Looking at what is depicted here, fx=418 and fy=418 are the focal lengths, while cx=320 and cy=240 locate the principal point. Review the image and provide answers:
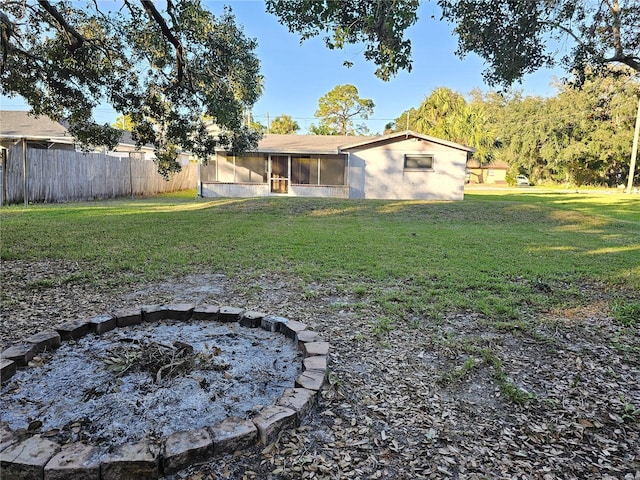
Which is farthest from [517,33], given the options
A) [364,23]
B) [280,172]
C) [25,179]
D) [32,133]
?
[32,133]

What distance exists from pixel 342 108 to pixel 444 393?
149ft

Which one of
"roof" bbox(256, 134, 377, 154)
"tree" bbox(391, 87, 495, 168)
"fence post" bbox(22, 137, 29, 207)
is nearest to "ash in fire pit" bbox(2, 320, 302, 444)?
"fence post" bbox(22, 137, 29, 207)

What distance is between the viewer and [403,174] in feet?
62.1

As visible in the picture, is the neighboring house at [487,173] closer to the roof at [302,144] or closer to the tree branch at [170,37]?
the roof at [302,144]

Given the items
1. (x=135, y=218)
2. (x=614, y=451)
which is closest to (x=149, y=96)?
(x=135, y=218)

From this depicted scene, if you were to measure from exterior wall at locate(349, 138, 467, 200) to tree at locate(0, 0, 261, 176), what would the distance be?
11.7 meters

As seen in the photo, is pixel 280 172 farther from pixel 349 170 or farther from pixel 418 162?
pixel 418 162

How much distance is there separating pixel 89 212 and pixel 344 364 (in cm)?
1077

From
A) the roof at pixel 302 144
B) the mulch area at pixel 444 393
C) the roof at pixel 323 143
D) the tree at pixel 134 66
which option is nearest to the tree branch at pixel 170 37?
the tree at pixel 134 66

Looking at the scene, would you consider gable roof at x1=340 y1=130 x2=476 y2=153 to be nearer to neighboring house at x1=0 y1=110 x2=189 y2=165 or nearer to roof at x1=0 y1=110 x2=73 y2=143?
neighboring house at x1=0 y1=110 x2=189 y2=165

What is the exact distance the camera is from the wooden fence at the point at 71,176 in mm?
12438

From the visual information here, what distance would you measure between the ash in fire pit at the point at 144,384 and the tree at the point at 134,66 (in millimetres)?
4717

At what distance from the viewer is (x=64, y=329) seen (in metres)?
3.23

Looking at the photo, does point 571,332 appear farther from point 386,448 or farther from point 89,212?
point 89,212
